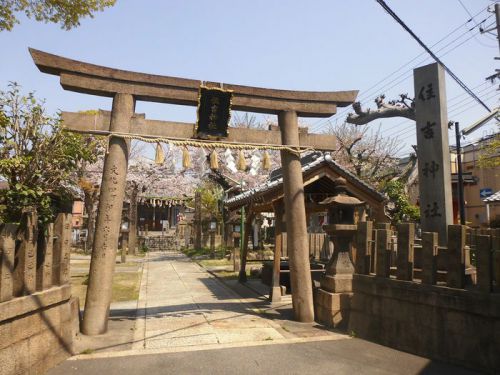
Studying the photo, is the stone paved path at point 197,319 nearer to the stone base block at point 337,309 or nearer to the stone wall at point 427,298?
the stone base block at point 337,309

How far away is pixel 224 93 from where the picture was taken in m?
8.43

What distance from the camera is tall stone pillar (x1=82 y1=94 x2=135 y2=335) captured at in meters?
7.10

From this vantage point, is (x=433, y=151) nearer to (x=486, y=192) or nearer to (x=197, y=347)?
(x=197, y=347)

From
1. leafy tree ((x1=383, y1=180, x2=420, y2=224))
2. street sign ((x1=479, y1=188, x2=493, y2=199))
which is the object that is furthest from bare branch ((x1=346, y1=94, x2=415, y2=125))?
street sign ((x1=479, y1=188, x2=493, y2=199))

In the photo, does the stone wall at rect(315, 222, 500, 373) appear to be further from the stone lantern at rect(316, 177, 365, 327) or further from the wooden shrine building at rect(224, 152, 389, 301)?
the wooden shrine building at rect(224, 152, 389, 301)

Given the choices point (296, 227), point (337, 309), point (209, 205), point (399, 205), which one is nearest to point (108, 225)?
point (296, 227)

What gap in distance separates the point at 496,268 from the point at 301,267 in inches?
163

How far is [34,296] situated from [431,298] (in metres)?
6.18

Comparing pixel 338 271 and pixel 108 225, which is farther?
pixel 338 271

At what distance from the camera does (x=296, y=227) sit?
8586 millimetres

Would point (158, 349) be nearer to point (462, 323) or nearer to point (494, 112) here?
point (462, 323)

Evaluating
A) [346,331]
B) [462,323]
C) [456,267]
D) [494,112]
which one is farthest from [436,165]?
[494,112]

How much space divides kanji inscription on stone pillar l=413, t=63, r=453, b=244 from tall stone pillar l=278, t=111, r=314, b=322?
2.75 meters

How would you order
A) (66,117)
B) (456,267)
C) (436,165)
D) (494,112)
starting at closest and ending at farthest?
(456,267)
(66,117)
(436,165)
(494,112)
